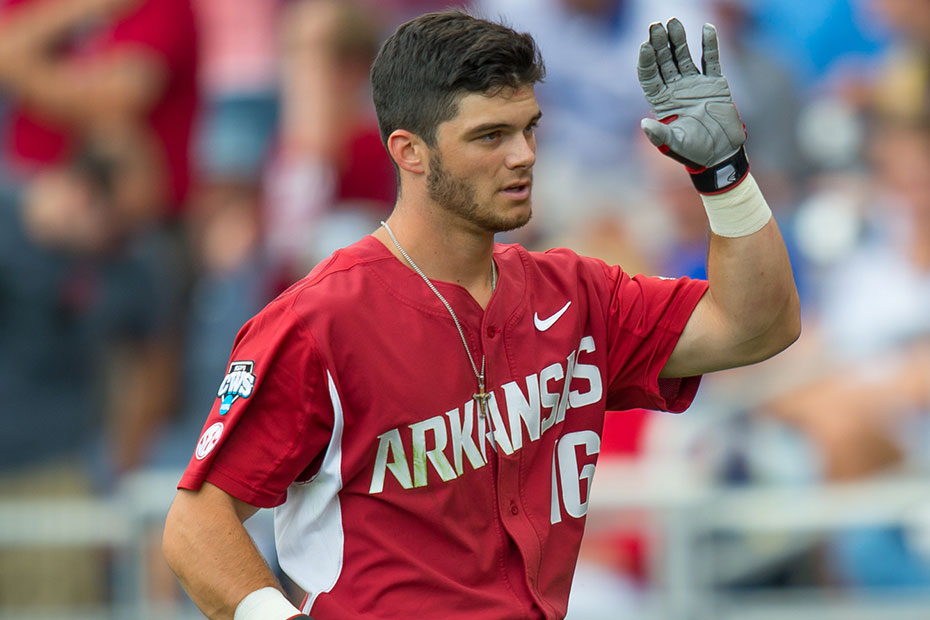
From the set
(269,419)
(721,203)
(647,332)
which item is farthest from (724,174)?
(269,419)

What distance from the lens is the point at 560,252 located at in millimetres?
3332

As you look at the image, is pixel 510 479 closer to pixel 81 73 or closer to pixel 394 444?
pixel 394 444

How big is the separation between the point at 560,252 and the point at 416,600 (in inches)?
36.2

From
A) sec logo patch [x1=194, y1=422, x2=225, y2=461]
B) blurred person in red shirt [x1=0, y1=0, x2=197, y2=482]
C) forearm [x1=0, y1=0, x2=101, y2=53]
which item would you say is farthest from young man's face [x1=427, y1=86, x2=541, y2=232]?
forearm [x1=0, y1=0, x2=101, y2=53]

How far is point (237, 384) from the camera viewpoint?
2.86m

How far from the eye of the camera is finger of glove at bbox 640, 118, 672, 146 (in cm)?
291

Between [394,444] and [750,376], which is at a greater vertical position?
[394,444]

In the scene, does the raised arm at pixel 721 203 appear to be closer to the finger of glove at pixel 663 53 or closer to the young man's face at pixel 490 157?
the finger of glove at pixel 663 53

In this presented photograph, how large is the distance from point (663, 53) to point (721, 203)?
1.16 ft

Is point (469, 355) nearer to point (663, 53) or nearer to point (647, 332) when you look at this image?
point (647, 332)

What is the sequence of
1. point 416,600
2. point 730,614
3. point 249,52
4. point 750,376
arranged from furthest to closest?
point 249,52, point 750,376, point 730,614, point 416,600

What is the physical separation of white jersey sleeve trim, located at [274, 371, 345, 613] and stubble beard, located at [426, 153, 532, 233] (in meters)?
0.53

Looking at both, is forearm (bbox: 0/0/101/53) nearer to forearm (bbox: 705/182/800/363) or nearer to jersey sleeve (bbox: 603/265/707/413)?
jersey sleeve (bbox: 603/265/707/413)

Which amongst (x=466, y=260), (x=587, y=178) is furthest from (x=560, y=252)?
(x=587, y=178)
